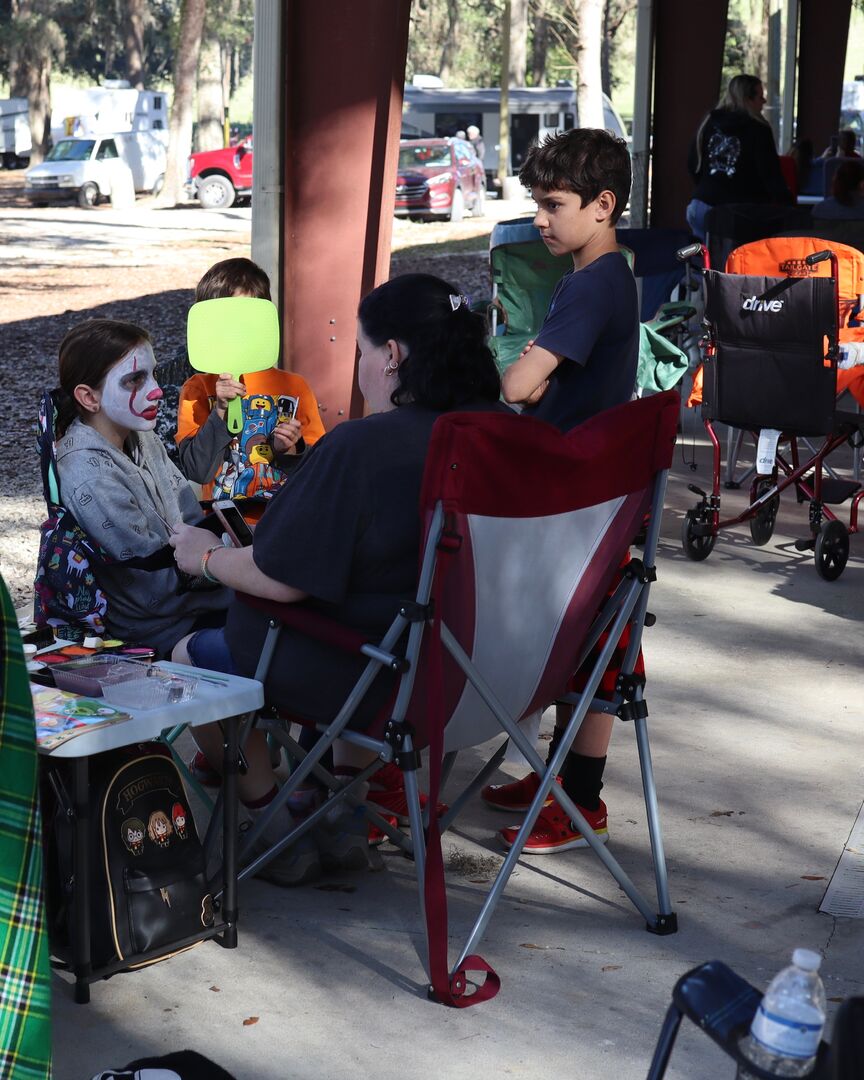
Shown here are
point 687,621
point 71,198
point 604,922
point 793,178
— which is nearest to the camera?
point 604,922

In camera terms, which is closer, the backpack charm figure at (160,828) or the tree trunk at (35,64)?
the backpack charm figure at (160,828)

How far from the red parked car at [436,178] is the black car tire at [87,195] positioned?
297 inches

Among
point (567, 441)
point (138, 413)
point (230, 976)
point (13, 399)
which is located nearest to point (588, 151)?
point (567, 441)

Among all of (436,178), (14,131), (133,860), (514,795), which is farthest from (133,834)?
(14,131)

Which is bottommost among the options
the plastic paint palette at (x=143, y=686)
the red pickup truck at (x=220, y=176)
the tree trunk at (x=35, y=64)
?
the plastic paint palette at (x=143, y=686)

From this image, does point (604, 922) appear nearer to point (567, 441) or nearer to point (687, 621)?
point (567, 441)

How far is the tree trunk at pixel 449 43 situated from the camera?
58.4m

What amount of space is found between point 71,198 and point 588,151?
103ft

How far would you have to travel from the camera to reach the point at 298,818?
3822mm

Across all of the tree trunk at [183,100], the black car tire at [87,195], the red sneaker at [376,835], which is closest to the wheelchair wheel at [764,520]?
the red sneaker at [376,835]

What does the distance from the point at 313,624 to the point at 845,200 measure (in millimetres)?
7719

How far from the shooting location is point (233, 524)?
3.59m

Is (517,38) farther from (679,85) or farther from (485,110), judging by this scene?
(679,85)

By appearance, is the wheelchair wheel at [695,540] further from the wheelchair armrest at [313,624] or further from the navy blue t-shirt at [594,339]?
the wheelchair armrest at [313,624]
